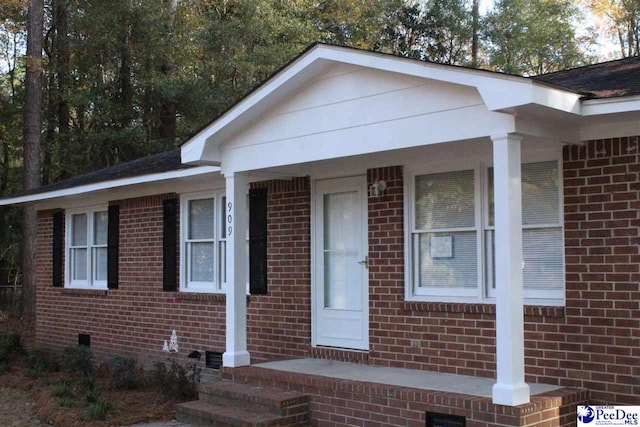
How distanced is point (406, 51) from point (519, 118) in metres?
23.1

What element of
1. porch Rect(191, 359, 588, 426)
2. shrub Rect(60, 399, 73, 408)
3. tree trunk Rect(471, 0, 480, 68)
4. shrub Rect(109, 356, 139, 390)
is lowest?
shrub Rect(60, 399, 73, 408)

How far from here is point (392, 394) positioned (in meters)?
6.48

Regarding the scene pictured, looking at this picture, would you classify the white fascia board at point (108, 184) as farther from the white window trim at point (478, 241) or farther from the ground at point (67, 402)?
the ground at point (67, 402)

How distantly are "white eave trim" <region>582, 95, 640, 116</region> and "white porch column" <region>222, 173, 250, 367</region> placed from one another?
4.13 metres

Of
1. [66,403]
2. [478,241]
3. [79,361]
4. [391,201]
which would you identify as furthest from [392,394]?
[79,361]

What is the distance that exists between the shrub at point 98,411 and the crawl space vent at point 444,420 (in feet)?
13.9

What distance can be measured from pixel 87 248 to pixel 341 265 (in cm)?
617

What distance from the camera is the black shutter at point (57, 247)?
44.7ft

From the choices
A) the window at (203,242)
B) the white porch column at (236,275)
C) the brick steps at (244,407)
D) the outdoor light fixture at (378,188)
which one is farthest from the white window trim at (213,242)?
the outdoor light fixture at (378,188)

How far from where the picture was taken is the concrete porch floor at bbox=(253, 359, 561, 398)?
6441mm

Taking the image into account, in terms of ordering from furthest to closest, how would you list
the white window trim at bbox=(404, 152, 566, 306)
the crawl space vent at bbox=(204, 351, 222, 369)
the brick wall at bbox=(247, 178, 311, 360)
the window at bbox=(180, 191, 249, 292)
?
the window at bbox=(180, 191, 249, 292) → the crawl space vent at bbox=(204, 351, 222, 369) → the brick wall at bbox=(247, 178, 311, 360) → the white window trim at bbox=(404, 152, 566, 306)

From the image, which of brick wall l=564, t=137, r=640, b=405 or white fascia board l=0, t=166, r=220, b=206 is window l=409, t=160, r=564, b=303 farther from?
white fascia board l=0, t=166, r=220, b=206

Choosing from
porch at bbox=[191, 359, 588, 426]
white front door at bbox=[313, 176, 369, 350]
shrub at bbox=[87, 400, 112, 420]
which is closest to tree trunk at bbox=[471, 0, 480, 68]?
white front door at bbox=[313, 176, 369, 350]

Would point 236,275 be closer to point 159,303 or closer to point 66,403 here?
point 66,403
